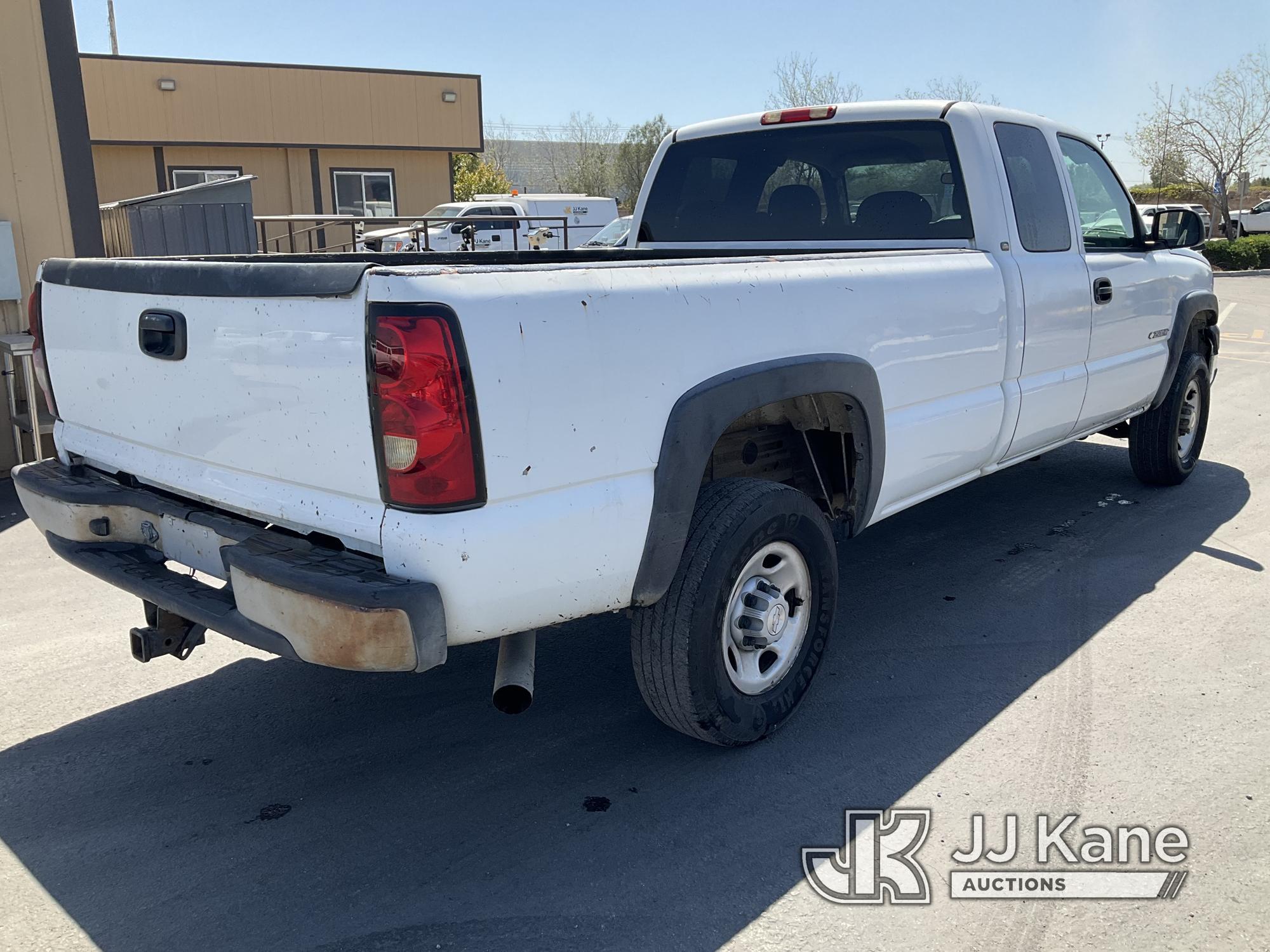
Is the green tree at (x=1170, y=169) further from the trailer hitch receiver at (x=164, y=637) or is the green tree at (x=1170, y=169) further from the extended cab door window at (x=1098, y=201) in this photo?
the trailer hitch receiver at (x=164, y=637)

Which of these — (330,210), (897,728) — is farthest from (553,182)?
(897,728)

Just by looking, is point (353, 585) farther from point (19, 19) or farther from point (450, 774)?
point (19, 19)

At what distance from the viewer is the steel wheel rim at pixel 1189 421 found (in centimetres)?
656

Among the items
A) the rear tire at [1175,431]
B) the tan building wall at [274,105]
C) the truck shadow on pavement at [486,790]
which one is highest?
the tan building wall at [274,105]

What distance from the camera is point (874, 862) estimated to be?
115 inches

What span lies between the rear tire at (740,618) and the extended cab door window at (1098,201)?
8.90 feet

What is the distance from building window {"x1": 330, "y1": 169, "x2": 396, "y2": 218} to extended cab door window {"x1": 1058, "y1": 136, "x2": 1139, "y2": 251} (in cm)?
1968

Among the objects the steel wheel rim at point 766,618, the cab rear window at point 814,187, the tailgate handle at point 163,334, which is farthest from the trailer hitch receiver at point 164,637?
the cab rear window at point 814,187

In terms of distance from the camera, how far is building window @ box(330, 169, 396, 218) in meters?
23.4

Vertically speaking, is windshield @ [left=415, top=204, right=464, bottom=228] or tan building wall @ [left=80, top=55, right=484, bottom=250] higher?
tan building wall @ [left=80, top=55, right=484, bottom=250]

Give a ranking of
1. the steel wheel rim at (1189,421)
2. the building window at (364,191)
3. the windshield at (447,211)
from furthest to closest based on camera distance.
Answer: the building window at (364,191), the windshield at (447,211), the steel wheel rim at (1189,421)

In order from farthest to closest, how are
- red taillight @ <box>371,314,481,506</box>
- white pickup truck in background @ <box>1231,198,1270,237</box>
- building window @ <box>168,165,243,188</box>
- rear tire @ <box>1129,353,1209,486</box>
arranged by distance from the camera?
white pickup truck in background @ <box>1231,198,1270,237</box>
building window @ <box>168,165,243,188</box>
rear tire @ <box>1129,353,1209,486</box>
red taillight @ <box>371,314,481,506</box>

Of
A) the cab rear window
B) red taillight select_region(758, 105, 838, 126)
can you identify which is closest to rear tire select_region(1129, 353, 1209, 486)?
the cab rear window

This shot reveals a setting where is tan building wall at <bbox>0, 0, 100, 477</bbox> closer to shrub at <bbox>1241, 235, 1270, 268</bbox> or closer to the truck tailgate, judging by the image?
the truck tailgate
